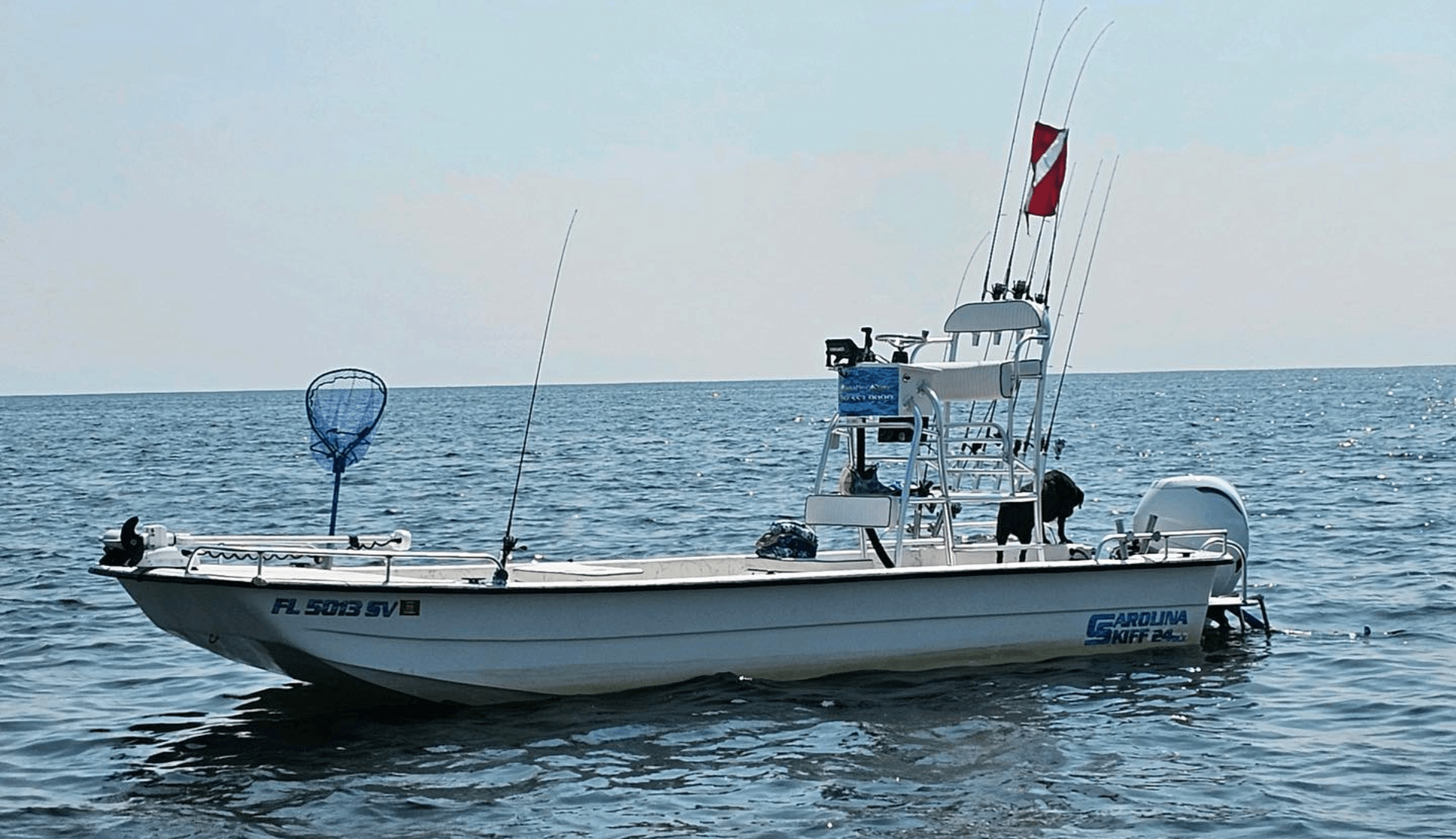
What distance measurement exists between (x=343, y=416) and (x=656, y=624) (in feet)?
9.67

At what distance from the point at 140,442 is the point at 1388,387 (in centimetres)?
9785

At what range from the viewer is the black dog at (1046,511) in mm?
14391

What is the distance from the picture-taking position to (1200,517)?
1480 cm

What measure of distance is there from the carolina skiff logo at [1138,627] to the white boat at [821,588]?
20 millimetres

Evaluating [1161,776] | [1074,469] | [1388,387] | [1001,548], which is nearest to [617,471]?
[1074,469]

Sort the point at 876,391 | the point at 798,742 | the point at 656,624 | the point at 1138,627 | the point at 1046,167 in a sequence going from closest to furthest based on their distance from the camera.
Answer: the point at 798,742
the point at 656,624
the point at 876,391
the point at 1138,627
the point at 1046,167

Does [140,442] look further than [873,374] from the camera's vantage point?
Yes

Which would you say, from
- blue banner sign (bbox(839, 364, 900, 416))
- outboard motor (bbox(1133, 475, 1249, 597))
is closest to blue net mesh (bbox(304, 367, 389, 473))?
blue banner sign (bbox(839, 364, 900, 416))

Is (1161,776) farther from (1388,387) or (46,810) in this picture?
(1388,387)

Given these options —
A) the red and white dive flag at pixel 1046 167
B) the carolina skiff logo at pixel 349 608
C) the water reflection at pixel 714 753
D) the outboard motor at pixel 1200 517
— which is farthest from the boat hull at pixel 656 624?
the red and white dive flag at pixel 1046 167

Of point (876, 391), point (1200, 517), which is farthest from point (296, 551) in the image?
point (1200, 517)

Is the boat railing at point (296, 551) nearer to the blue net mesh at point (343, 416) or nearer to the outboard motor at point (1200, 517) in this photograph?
the blue net mesh at point (343, 416)

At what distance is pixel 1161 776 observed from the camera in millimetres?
10719

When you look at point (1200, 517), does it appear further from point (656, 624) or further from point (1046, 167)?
point (656, 624)
